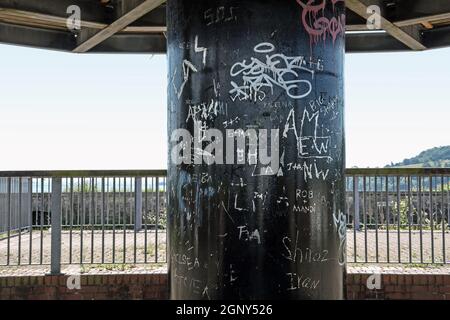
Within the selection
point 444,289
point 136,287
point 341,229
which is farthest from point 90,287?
point 444,289

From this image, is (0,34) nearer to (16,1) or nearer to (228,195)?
(16,1)

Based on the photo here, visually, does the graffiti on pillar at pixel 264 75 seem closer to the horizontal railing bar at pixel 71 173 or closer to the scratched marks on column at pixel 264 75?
the scratched marks on column at pixel 264 75

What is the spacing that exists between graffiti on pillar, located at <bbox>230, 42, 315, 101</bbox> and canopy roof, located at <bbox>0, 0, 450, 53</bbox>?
2253 millimetres

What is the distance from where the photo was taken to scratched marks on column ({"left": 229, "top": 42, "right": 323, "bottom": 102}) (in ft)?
12.1

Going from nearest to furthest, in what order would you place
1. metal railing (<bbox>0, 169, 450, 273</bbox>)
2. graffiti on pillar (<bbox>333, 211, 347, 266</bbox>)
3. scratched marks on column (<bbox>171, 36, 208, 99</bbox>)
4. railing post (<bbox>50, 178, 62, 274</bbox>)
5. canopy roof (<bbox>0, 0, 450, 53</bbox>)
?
scratched marks on column (<bbox>171, 36, 208, 99</bbox>), graffiti on pillar (<bbox>333, 211, 347, 266</bbox>), canopy roof (<bbox>0, 0, 450, 53</bbox>), railing post (<bbox>50, 178, 62, 274</bbox>), metal railing (<bbox>0, 169, 450, 273</bbox>)

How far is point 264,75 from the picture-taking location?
12.1ft

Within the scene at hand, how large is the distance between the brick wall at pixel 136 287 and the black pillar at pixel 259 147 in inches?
114

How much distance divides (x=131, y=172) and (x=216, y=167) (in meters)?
3.54

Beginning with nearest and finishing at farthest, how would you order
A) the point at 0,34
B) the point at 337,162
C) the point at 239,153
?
the point at 239,153 < the point at 337,162 < the point at 0,34

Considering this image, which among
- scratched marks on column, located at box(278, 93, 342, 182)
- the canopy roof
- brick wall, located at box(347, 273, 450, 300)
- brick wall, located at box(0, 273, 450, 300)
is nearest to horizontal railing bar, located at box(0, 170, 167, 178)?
brick wall, located at box(0, 273, 450, 300)

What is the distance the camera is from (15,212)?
9.43 m

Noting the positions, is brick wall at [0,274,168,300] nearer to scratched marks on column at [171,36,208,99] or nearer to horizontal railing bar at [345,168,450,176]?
horizontal railing bar at [345,168,450,176]

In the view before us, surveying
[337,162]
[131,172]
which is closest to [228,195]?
[337,162]

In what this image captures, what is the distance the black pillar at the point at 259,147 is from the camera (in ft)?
12.1
